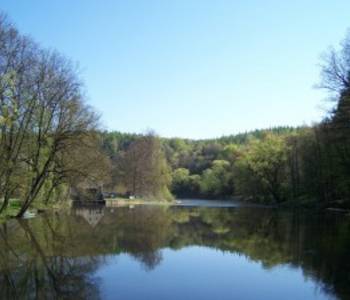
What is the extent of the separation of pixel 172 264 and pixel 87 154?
32.7m

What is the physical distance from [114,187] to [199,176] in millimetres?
45337

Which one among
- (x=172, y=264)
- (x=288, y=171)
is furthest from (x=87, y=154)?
(x=288, y=171)

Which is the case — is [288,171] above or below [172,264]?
above

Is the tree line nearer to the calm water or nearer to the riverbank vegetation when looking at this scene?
the riverbank vegetation

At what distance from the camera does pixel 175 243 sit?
28781 mm

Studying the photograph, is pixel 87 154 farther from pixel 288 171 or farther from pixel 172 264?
pixel 288 171

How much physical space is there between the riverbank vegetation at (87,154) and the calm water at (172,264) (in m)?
8.58

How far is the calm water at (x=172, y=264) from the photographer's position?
15500 millimetres

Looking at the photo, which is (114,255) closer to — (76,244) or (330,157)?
(76,244)

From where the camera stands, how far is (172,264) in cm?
2123

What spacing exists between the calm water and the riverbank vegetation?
8576 millimetres

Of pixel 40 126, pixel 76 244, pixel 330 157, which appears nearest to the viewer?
pixel 76 244

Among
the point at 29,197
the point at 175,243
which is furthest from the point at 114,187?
the point at 175,243

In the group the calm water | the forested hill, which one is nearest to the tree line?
the forested hill
